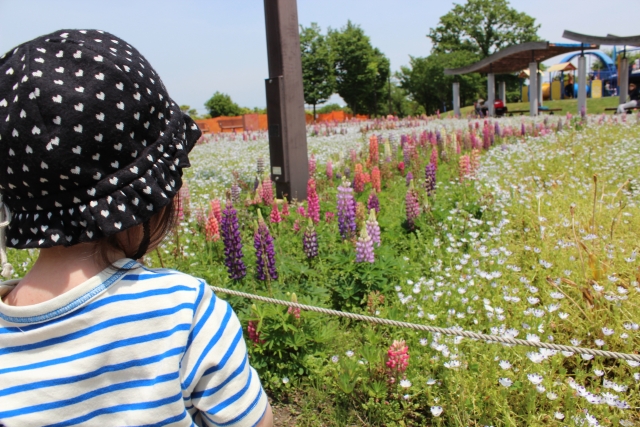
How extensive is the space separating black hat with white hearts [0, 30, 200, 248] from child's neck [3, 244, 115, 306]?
0.06 metres

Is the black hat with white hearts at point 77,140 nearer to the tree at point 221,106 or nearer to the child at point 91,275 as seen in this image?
the child at point 91,275

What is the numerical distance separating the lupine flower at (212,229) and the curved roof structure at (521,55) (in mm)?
18392

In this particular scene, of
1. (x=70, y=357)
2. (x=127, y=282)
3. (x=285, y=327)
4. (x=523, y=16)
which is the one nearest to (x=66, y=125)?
(x=127, y=282)

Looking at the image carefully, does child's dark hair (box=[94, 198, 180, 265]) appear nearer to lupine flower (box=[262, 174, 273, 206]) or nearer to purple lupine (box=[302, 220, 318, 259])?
purple lupine (box=[302, 220, 318, 259])

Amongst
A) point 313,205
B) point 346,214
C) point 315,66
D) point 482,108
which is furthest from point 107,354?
point 315,66

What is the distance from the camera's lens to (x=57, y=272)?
44.2 inches

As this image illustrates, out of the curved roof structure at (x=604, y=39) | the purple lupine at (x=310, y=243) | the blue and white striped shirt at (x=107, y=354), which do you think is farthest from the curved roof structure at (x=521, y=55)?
the blue and white striped shirt at (x=107, y=354)

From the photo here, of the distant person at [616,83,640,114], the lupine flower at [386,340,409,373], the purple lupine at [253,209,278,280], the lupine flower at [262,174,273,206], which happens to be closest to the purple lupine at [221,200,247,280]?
the purple lupine at [253,209,278,280]

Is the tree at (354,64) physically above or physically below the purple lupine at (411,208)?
above

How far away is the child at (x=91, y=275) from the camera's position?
1.04 meters

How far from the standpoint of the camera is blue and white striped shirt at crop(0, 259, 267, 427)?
107 centimetres

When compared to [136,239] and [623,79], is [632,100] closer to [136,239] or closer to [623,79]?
[623,79]

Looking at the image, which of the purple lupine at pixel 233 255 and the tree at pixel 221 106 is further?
the tree at pixel 221 106

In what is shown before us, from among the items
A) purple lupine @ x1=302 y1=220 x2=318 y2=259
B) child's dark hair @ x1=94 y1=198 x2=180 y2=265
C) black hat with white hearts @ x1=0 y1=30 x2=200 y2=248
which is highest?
black hat with white hearts @ x1=0 y1=30 x2=200 y2=248
